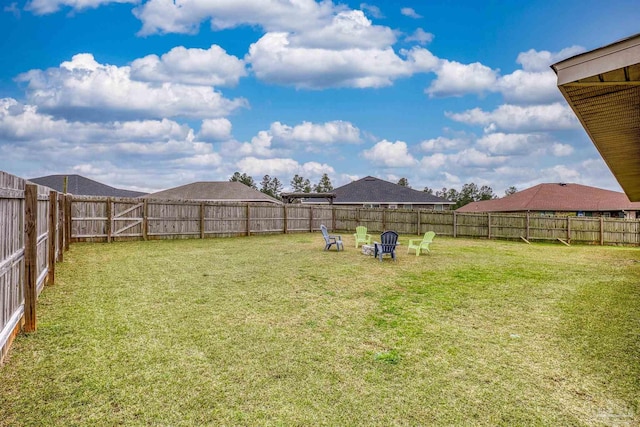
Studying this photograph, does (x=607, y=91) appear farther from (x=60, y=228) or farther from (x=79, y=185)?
(x=79, y=185)

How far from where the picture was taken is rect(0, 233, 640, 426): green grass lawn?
267 centimetres

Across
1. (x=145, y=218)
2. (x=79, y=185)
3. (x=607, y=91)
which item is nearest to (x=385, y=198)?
(x=145, y=218)

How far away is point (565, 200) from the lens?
2912cm

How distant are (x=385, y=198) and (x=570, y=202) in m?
14.6

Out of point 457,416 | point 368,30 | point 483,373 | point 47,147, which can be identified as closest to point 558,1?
point 368,30

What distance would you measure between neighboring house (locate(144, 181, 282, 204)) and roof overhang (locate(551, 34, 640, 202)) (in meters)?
29.4

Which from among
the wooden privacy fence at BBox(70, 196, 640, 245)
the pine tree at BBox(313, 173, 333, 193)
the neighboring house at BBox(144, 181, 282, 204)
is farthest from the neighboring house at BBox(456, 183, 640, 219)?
the pine tree at BBox(313, 173, 333, 193)

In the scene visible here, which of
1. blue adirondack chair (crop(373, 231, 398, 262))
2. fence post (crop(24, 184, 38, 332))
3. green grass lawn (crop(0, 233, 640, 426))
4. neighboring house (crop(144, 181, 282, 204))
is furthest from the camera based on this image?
neighboring house (crop(144, 181, 282, 204))

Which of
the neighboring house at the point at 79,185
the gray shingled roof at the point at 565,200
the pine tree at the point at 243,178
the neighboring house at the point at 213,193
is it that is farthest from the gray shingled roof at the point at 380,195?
the pine tree at the point at 243,178

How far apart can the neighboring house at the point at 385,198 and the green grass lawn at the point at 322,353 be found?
78.3ft

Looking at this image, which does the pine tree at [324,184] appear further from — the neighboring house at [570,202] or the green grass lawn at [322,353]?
the green grass lawn at [322,353]

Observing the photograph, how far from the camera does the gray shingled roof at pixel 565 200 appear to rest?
27297mm

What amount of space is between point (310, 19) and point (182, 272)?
10.5m

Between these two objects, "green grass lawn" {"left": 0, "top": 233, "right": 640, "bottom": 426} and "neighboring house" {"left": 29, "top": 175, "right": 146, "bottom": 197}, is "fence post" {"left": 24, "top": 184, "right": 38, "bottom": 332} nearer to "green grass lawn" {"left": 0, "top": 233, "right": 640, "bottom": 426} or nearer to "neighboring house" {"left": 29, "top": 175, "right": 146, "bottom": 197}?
"green grass lawn" {"left": 0, "top": 233, "right": 640, "bottom": 426}
